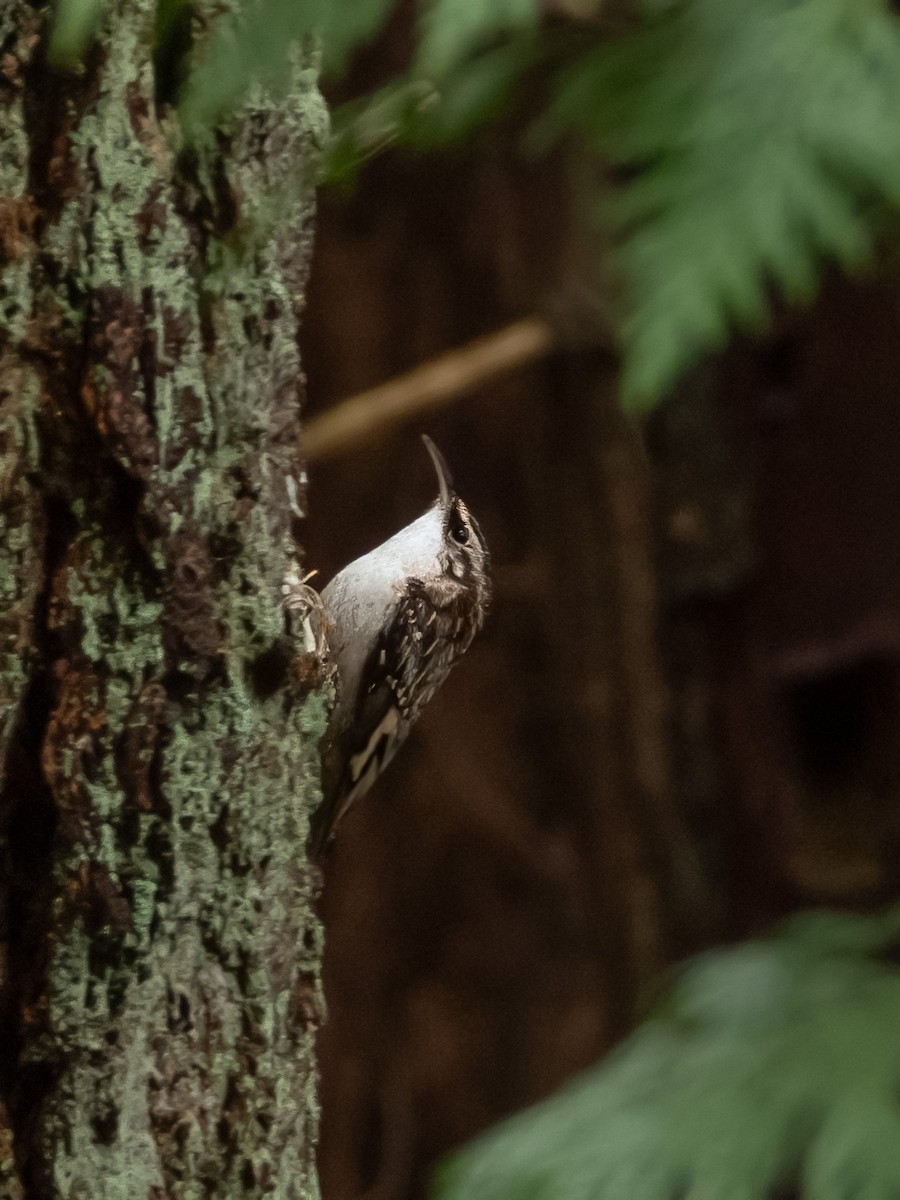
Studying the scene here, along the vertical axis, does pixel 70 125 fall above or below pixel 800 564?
below

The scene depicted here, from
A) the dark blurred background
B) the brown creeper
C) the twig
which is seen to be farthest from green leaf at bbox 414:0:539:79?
the dark blurred background

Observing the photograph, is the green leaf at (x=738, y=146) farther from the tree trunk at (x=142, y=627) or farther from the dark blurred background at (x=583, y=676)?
the dark blurred background at (x=583, y=676)

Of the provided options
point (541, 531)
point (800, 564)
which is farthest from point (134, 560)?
point (800, 564)

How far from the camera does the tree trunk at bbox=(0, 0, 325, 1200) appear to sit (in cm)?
87

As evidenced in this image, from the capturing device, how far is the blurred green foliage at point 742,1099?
1.26 meters

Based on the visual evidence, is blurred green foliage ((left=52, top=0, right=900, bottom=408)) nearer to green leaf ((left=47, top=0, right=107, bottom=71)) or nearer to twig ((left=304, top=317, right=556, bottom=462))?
green leaf ((left=47, top=0, right=107, bottom=71))

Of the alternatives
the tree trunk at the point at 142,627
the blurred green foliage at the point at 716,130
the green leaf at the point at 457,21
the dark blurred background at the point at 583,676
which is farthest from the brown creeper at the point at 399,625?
the dark blurred background at the point at 583,676

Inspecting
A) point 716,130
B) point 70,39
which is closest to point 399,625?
point 716,130

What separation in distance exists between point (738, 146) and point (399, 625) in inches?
26.4

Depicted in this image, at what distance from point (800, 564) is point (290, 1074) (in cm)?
196

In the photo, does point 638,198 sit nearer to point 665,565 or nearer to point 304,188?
point 304,188

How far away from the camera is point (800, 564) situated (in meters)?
2.74

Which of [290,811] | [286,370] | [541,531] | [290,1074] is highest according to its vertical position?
[541,531]

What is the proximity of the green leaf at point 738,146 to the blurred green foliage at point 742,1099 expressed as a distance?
0.72m
